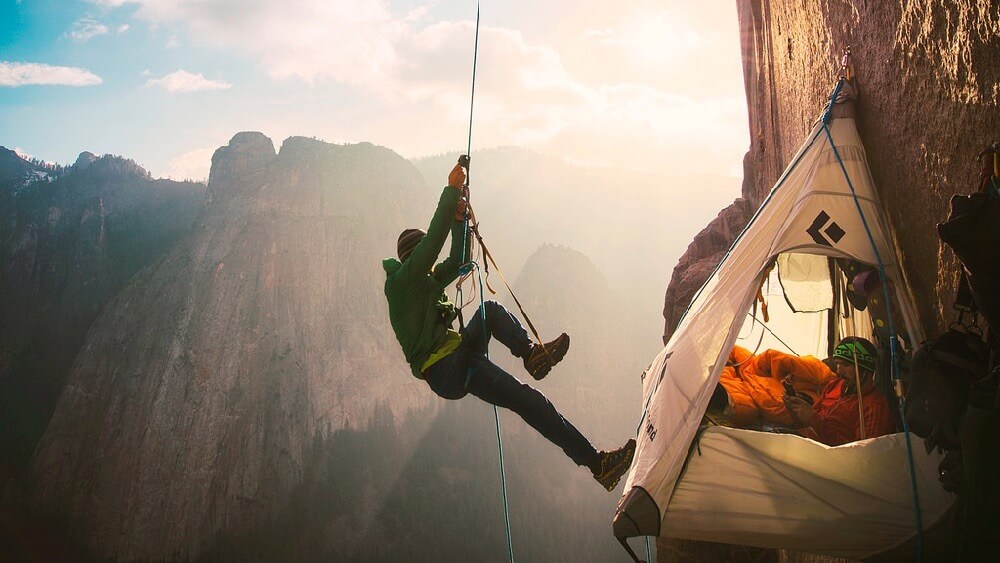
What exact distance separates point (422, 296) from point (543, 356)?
1058mm

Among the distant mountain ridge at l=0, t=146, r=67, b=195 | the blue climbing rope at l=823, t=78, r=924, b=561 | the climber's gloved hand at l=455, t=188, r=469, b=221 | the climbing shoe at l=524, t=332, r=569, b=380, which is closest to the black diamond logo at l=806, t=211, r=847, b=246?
the blue climbing rope at l=823, t=78, r=924, b=561

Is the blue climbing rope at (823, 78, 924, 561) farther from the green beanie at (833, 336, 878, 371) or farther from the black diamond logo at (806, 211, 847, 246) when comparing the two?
the green beanie at (833, 336, 878, 371)

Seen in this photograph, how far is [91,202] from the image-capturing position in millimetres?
44000

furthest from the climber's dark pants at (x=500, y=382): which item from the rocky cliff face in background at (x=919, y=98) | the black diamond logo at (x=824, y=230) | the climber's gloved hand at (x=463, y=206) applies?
the rocky cliff face in background at (x=919, y=98)

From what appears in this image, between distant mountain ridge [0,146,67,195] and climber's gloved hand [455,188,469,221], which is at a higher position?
distant mountain ridge [0,146,67,195]

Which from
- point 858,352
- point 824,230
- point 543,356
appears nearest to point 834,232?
point 824,230

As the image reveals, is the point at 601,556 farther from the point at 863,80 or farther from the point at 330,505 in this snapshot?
the point at 863,80

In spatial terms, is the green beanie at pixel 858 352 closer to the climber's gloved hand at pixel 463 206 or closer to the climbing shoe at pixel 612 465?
the climbing shoe at pixel 612 465

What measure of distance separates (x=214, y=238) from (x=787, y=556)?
151 ft

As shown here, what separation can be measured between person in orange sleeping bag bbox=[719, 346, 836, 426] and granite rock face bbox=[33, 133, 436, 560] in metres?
40.9

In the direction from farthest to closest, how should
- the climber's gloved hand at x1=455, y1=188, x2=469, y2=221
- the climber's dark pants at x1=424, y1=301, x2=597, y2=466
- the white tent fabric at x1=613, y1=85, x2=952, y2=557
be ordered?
the climber's gloved hand at x1=455, y1=188, x2=469, y2=221 < the climber's dark pants at x1=424, y1=301, x2=597, y2=466 < the white tent fabric at x1=613, y1=85, x2=952, y2=557

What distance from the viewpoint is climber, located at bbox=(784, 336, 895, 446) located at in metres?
3.57

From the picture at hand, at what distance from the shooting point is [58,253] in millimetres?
41938

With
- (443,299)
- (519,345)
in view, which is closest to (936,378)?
(519,345)
